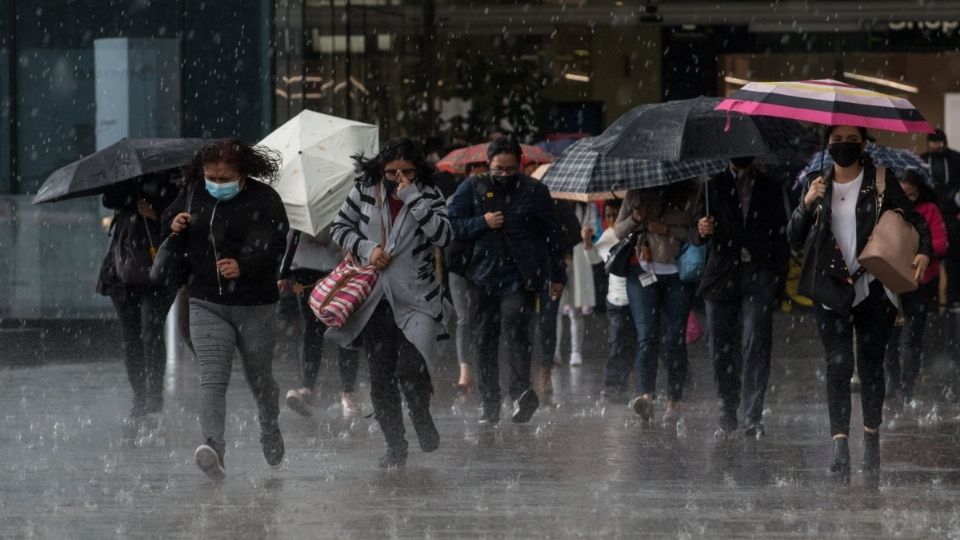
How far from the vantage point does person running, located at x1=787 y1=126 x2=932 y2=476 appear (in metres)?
9.20

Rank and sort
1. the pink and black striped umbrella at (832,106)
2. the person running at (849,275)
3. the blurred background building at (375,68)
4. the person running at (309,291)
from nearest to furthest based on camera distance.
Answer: the pink and black striped umbrella at (832,106) < the person running at (849,275) < the person running at (309,291) < the blurred background building at (375,68)

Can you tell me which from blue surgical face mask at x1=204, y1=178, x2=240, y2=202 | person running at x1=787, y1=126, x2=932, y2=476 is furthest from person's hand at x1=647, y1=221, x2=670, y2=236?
blue surgical face mask at x1=204, y1=178, x2=240, y2=202

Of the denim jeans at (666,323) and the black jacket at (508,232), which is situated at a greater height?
the black jacket at (508,232)

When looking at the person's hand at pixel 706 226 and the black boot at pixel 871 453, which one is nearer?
the black boot at pixel 871 453

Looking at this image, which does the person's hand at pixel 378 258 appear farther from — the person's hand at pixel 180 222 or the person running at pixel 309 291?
the person running at pixel 309 291

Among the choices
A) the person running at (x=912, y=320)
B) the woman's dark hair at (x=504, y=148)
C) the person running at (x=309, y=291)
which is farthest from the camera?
the person running at (x=912, y=320)

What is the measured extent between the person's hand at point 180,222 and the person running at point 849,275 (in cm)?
317

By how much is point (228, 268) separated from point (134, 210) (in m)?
3.01

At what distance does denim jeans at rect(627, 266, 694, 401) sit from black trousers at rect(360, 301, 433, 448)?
261 centimetres

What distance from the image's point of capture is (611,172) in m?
12.1

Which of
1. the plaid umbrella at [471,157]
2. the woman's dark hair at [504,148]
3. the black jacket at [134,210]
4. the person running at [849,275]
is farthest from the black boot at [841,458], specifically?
the plaid umbrella at [471,157]

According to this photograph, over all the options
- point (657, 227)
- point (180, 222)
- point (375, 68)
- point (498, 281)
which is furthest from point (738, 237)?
point (375, 68)

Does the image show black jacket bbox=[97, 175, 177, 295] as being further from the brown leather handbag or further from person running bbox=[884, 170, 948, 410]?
person running bbox=[884, 170, 948, 410]

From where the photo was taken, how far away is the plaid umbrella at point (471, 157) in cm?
1420
